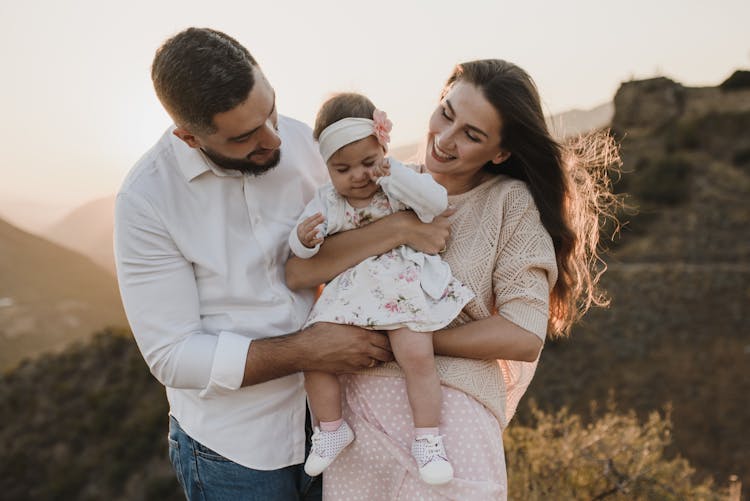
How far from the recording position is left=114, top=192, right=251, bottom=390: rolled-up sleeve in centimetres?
190

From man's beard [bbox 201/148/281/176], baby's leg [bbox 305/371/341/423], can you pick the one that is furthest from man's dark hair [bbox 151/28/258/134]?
baby's leg [bbox 305/371/341/423]

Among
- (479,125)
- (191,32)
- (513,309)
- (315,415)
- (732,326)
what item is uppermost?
(191,32)

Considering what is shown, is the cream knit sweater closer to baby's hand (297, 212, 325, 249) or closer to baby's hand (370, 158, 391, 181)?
baby's hand (370, 158, 391, 181)

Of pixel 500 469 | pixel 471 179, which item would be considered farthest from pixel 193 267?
pixel 500 469

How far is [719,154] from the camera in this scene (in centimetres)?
2278

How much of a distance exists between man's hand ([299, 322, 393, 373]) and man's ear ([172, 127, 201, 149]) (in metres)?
0.72

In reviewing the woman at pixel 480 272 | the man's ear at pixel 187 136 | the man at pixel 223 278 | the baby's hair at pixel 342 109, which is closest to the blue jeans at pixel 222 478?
the man at pixel 223 278

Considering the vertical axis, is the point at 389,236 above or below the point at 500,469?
above

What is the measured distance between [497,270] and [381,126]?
0.65 meters

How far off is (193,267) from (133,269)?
20cm

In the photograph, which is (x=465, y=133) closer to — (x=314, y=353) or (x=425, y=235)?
(x=425, y=235)

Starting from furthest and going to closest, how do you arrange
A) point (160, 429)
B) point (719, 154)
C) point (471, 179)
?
1. point (719, 154)
2. point (160, 429)
3. point (471, 179)

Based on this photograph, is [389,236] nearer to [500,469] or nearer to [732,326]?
[500,469]

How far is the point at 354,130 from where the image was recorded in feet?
6.70
